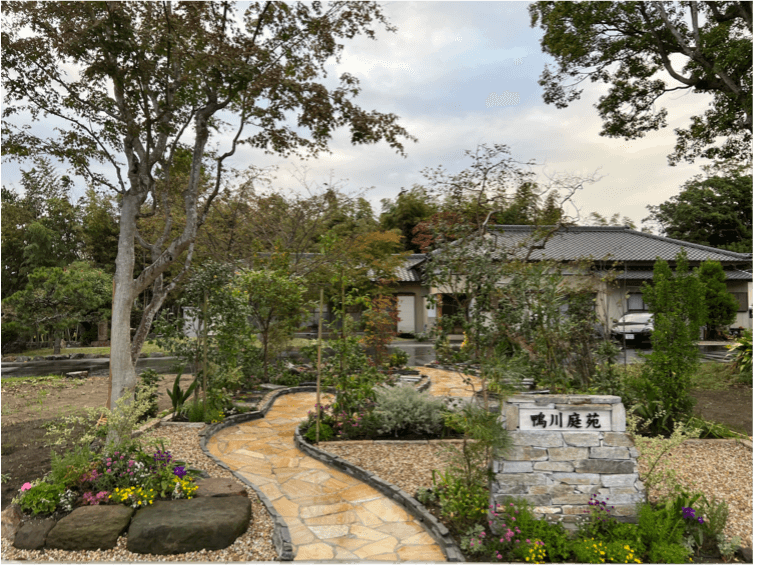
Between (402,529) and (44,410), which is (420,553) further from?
(44,410)

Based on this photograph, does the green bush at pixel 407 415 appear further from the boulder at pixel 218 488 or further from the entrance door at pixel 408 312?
the entrance door at pixel 408 312

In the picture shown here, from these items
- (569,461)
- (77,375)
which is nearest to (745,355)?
(569,461)

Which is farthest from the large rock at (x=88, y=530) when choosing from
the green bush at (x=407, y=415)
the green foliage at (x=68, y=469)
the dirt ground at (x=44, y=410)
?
the green bush at (x=407, y=415)

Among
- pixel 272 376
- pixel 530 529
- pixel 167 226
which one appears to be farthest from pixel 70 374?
pixel 530 529

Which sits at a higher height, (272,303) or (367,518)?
(272,303)

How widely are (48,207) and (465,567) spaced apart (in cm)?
2291

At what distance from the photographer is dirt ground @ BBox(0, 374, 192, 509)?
4.83 metres

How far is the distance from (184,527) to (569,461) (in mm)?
2915

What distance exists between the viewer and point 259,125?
648cm

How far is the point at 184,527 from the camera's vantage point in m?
3.43

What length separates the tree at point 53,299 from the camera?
47.0 feet

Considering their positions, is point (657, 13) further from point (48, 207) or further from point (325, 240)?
point (48, 207)

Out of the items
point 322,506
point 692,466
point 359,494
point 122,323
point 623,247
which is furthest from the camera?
point 623,247

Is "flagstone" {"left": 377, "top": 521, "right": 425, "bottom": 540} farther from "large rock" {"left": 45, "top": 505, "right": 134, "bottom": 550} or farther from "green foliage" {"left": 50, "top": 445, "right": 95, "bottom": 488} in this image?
"green foliage" {"left": 50, "top": 445, "right": 95, "bottom": 488}
